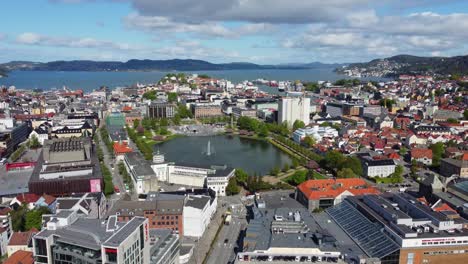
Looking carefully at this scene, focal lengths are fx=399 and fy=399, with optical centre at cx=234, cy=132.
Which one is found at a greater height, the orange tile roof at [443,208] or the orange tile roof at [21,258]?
the orange tile roof at [443,208]

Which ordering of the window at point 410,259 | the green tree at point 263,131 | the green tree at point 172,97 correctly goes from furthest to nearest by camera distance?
the green tree at point 172,97 < the green tree at point 263,131 < the window at point 410,259

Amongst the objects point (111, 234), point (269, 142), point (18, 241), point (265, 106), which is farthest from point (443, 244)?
point (265, 106)

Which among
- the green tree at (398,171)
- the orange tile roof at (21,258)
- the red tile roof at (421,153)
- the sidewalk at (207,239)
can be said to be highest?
the red tile roof at (421,153)

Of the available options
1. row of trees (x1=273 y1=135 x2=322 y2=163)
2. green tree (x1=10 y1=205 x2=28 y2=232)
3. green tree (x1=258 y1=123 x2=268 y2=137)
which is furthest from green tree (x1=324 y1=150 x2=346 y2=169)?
green tree (x1=10 y1=205 x2=28 y2=232)

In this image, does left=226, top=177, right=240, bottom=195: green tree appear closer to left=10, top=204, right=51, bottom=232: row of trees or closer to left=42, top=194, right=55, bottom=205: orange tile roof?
left=42, top=194, right=55, bottom=205: orange tile roof

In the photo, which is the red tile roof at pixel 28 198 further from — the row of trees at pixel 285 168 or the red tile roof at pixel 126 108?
the red tile roof at pixel 126 108

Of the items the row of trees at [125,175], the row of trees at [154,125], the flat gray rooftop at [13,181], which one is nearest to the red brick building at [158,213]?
the row of trees at [125,175]

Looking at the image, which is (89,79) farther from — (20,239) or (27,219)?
(20,239)
